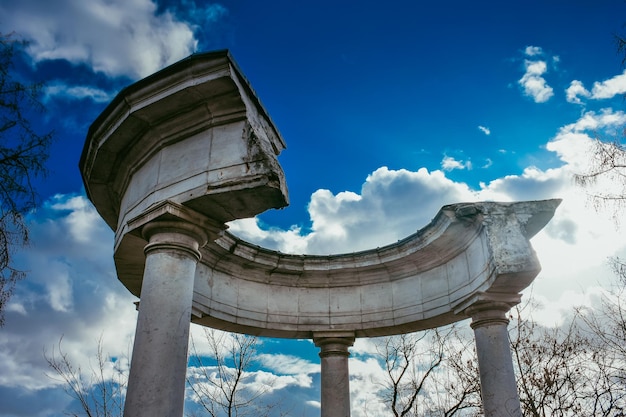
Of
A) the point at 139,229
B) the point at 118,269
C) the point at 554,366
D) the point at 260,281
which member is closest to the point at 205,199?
the point at 139,229

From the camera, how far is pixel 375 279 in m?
20.3

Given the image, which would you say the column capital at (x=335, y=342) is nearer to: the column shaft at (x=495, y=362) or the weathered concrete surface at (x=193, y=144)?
the column shaft at (x=495, y=362)

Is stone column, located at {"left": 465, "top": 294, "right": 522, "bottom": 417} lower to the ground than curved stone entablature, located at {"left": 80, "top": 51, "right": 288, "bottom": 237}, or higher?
lower

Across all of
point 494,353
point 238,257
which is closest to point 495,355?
point 494,353

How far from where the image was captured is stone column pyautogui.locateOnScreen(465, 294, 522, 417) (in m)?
15.0

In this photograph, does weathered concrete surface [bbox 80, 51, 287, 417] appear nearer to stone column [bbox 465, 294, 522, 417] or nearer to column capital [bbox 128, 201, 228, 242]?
column capital [bbox 128, 201, 228, 242]

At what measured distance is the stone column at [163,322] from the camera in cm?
937

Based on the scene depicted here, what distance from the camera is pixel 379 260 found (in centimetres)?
1950

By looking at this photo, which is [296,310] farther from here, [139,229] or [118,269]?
[139,229]

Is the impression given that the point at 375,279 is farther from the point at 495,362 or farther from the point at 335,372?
the point at 495,362

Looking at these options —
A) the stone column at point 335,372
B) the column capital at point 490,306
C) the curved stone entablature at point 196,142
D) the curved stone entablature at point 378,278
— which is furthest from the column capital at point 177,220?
the stone column at point 335,372

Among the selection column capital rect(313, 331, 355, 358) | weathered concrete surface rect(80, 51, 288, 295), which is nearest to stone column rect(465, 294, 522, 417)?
column capital rect(313, 331, 355, 358)

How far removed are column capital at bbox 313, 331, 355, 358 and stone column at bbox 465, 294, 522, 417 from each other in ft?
17.6

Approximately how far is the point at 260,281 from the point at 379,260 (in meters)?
4.82
